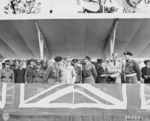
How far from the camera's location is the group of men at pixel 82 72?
26.1 ft

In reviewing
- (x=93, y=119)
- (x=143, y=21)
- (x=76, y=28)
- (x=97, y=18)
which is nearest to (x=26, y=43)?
(x=76, y=28)

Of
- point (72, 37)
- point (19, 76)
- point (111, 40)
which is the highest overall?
point (72, 37)

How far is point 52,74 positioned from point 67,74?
62 centimetres

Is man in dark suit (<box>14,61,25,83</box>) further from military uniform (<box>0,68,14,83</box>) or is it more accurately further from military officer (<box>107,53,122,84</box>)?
military officer (<box>107,53,122,84</box>)

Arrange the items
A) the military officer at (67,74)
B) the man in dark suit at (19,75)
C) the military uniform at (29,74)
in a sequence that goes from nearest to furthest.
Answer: the military officer at (67,74)
the military uniform at (29,74)
the man in dark suit at (19,75)

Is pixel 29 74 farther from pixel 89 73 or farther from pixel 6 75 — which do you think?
pixel 89 73

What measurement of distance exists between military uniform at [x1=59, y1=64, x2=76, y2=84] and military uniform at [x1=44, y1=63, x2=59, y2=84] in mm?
287

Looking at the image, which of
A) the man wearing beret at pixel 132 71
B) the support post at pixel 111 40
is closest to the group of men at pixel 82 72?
the man wearing beret at pixel 132 71

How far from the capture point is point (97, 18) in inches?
379

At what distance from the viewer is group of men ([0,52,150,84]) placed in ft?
26.1

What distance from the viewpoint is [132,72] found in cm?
797

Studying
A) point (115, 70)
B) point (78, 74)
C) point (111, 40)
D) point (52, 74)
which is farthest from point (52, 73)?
point (111, 40)

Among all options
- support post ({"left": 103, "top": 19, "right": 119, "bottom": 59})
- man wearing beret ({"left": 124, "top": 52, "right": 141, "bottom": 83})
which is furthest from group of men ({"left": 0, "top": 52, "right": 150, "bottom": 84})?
support post ({"left": 103, "top": 19, "right": 119, "bottom": 59})

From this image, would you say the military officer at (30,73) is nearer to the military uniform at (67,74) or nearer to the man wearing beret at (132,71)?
the military uniform at (67,74)
